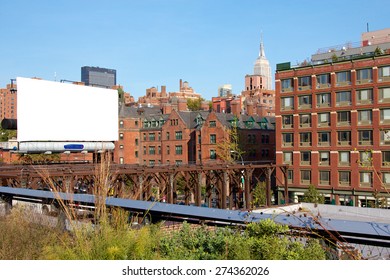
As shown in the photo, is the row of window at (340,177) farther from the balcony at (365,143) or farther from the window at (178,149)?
the window at (178,149)

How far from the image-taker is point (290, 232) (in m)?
7.79

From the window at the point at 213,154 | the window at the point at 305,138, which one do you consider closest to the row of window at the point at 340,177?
the window at the point at 305,138

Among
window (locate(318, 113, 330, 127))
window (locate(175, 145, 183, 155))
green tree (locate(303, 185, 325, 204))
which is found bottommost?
green tree (locate(303, 185, 325, 204))

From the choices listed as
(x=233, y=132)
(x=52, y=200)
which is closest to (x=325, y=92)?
(x=233, y=132)

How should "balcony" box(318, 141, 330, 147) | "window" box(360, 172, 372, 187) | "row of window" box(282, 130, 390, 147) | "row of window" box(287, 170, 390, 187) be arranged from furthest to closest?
"balcony" box(318, 141, 330, 147)
"window" box(360, 172, 372, 187)
"row of window" box(287, 170, 390, 187)
"row of window" box(282, 130, 390, 147)

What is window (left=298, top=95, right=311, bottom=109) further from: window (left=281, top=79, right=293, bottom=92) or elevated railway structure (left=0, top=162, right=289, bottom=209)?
elevated railway structure (left=0, top=162, right=289, bottom=209)

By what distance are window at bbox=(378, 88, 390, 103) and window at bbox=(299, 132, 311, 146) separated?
365 inches

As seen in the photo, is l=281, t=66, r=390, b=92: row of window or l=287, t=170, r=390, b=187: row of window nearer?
l=281, t=66, r=390, b=92: row of window

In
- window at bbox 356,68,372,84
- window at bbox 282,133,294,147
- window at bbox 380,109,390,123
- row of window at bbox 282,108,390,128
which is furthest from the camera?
window at bbox 282,133,294,147

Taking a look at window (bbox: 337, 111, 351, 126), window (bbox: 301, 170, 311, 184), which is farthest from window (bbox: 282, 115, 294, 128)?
window (bbox: 337, 111, 351, 126)

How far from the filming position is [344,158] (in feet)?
169

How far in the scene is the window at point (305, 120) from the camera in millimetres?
54781

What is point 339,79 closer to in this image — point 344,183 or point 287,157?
point 287,157

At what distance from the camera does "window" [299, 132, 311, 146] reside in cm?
5472
